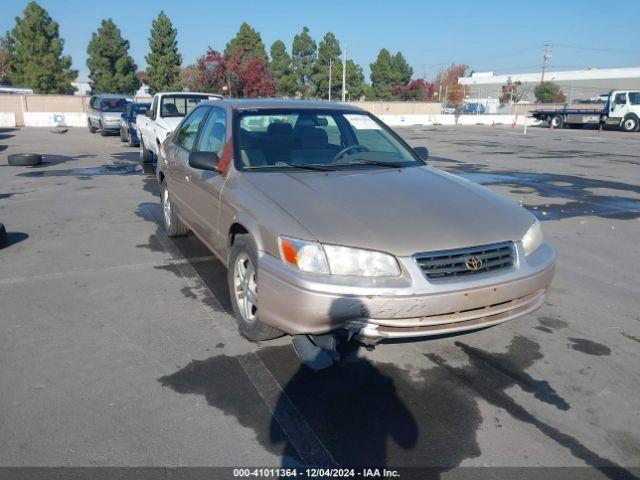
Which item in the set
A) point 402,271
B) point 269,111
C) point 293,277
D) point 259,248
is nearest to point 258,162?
point 269,111

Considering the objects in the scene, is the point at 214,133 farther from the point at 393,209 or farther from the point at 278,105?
the point at 393,209

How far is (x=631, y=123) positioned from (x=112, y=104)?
30.2 metres

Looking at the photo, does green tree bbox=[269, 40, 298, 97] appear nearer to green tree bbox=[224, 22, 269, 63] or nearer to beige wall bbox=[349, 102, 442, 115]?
green tree bbox=[224, 22, 269, 63]

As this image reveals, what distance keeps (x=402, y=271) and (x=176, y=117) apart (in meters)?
9.68

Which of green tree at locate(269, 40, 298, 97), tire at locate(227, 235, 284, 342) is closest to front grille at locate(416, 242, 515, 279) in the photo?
tire at locate(227, 235, 284, 342)

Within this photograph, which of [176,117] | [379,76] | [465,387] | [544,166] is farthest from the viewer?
[379,76]

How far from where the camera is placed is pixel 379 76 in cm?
6800

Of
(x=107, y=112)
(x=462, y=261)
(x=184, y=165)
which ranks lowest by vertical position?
(x=462, y=261)

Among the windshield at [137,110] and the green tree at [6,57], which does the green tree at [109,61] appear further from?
the windshield at [137,110]

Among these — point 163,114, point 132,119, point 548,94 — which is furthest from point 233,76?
point 548,94

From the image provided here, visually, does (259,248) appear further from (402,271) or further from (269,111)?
(269,111)

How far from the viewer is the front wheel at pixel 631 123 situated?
33125 millimetres

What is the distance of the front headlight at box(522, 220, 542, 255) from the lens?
343 centimetres

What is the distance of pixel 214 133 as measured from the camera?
15.6 ft
